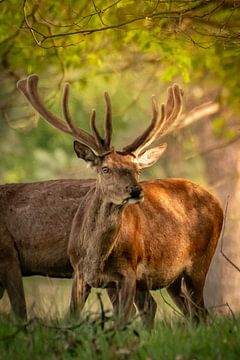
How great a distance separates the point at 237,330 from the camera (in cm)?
727

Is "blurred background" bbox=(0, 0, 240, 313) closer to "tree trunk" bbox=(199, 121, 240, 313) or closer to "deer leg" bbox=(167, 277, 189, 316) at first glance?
"tree trunk" bbox=(199, 121, 240, 313)

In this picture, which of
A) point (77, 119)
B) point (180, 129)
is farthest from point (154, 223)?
point (77, 119)

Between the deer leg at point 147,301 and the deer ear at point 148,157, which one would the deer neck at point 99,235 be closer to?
the deer ear at point 148,157

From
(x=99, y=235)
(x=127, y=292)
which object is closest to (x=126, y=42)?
(x=99, y=235)

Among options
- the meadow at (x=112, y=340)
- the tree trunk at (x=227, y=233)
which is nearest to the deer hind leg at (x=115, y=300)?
the meadow at (x=112, y=340)

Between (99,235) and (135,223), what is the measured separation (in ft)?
2.02

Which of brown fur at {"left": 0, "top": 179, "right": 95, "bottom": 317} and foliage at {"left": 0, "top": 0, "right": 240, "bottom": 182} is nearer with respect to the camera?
foliage at {"left": 0, "top": 0, "right": 240, "bottom": 182}

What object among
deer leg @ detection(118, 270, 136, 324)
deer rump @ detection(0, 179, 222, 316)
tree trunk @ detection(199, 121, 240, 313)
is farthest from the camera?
Answer: tree trunk @ detection(199, 121, 240, 313)

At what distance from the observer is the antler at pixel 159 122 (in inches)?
→ 375

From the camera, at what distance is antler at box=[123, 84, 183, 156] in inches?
375

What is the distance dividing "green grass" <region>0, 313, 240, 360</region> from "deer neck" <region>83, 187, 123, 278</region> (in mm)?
1734

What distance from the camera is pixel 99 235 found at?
370 inches

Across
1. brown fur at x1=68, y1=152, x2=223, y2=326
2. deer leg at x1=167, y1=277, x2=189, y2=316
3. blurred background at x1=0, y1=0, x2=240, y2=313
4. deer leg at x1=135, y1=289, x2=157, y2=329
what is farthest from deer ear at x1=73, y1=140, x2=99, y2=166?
deer leg at x1=167, y1=277, x2=189, y2=316

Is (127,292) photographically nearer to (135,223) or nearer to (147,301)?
(135,223)
